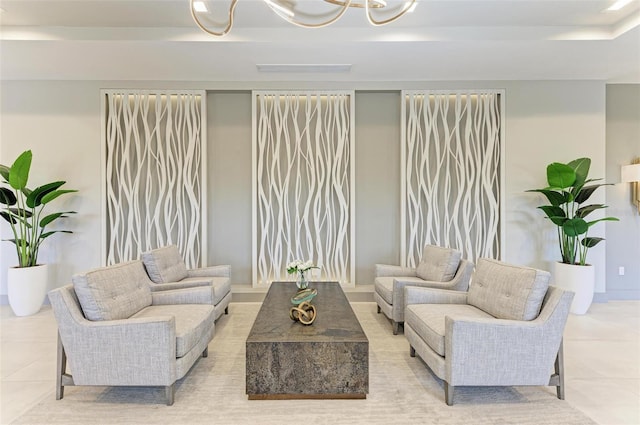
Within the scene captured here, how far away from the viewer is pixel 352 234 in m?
5.02

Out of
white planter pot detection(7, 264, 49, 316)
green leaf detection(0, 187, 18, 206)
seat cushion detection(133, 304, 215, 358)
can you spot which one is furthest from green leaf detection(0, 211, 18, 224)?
seat cushion detection(133, 304, 215, 358)

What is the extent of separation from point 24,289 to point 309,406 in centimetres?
410

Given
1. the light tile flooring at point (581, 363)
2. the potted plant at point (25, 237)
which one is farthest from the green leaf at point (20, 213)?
the light tile flooring at point (581, 363)

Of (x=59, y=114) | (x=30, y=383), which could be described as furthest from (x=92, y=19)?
(x=30, y=383)

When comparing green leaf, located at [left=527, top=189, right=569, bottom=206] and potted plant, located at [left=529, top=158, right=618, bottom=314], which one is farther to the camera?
green leaf, located at [left=527, top=189, right=569, bottom=206]

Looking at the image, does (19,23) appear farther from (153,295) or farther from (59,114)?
(153,295)

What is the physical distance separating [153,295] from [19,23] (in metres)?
3.22

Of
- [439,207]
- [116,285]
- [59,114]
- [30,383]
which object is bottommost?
[30,383]

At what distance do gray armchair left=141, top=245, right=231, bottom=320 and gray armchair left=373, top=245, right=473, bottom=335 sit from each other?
73.6 inches

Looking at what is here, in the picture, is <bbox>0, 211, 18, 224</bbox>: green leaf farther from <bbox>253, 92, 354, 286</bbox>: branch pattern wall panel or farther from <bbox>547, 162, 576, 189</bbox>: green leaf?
<bbox>547, 162, 576, 189</bbox>: green leaf

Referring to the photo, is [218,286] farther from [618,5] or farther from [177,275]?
[618,5]

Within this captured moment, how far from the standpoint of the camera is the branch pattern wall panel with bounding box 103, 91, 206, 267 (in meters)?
4.94

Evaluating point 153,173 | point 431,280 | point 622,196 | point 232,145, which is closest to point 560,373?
point 431,280

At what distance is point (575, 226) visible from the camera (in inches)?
167
